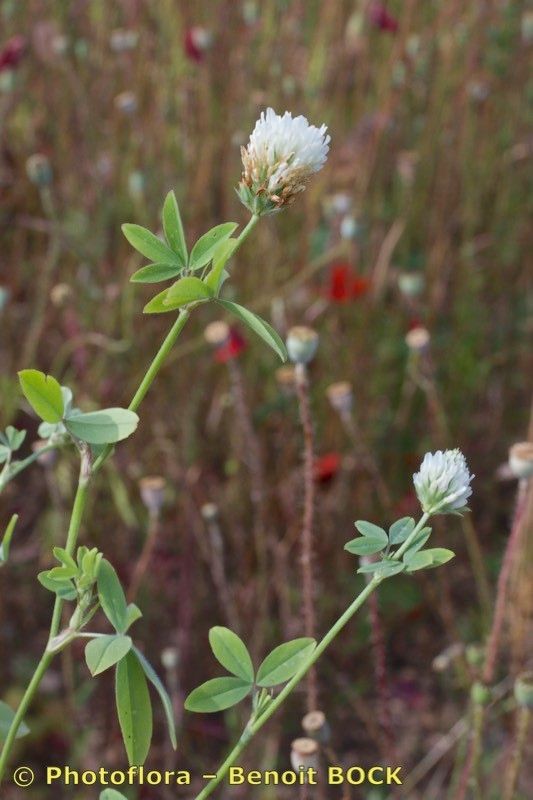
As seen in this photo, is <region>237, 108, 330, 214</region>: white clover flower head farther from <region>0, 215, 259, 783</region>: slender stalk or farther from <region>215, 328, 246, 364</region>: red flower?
<region>215, 328, 246, 364</region>: red flower

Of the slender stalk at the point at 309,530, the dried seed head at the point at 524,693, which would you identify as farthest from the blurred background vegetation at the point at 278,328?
the dried seed head at the point at 524,693

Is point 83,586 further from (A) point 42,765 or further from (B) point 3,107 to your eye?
(B) point 3,107

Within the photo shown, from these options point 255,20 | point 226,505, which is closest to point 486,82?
point 255,20

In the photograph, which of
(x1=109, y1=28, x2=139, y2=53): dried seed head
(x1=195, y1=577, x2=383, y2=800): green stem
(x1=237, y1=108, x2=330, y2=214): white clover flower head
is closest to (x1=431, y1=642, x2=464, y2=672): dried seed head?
(x1=195, y1=577, x2=383, y2=800): green stem

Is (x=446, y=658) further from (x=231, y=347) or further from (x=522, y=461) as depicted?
(x=231, y=347)

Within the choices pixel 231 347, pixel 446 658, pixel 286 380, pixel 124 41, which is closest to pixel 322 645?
pixel 446 658

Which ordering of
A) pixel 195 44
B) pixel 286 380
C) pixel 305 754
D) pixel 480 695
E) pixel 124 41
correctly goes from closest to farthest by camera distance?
pixel 305 754, pixel 480 695, pixel 286 380, pixel 195 44, pixel 124 41
